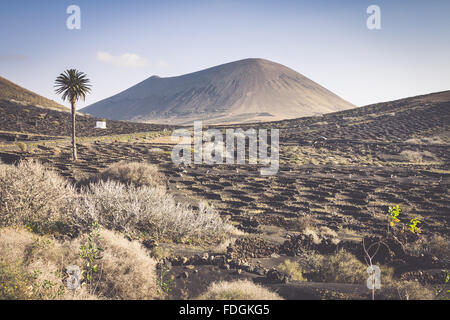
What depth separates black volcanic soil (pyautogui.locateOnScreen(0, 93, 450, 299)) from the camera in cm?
841

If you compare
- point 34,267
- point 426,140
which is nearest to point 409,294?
point 34,267

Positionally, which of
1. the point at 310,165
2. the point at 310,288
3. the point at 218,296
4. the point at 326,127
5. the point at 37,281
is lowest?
the point at 310,288

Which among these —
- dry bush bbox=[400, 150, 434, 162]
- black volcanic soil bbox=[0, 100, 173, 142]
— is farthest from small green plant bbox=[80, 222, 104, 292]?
black volcanic soil bbox=[0, 100, 173, 142]

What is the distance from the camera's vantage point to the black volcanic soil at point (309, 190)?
8414mm

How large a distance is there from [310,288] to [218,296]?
108 inches

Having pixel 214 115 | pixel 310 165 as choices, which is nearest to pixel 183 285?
pixel 310 165

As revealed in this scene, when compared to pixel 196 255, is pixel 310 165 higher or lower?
higher

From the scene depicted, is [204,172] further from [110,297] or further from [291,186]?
[110,297]

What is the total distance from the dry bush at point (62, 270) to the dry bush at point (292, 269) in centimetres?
445

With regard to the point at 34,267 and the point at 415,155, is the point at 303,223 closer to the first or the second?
the point at 34,267

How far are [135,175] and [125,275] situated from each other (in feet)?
44.7

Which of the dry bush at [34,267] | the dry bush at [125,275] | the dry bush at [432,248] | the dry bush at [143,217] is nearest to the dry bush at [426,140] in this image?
the dry bush at [432,248]

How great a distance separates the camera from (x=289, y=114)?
531 feet
